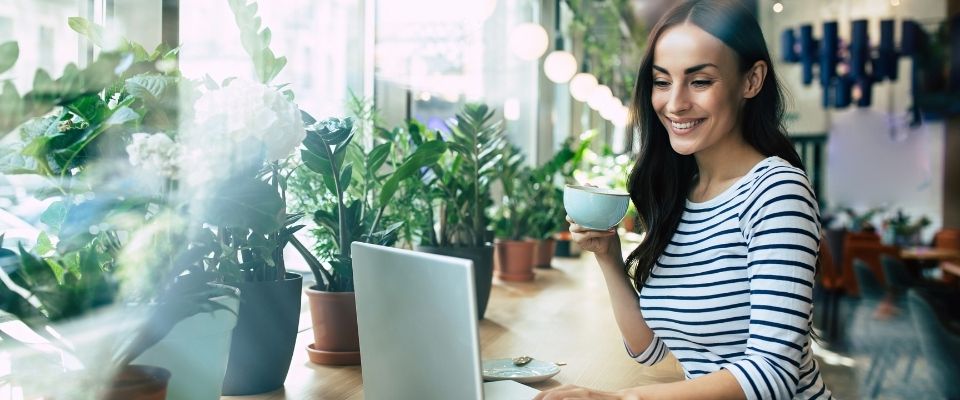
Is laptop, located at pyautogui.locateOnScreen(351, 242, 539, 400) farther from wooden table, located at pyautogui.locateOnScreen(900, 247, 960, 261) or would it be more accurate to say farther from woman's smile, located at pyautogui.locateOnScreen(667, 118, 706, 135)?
wooden table, located at pyautogui.locateOnScreen(900, 247, 960, 261)

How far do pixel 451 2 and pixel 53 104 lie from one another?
9.66 feet

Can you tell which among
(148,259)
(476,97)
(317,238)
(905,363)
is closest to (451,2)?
(476,97)

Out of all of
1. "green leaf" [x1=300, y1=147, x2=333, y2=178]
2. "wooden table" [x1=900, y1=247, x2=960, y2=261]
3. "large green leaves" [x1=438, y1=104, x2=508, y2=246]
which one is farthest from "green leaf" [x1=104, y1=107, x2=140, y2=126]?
"wooden table" [x1=900, y1=247, x2=960, y2=261]

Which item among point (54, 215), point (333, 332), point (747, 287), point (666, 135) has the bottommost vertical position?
point (333, 332)

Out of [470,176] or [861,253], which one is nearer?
[470,176]

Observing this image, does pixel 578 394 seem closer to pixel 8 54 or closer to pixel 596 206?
pixel 596 206

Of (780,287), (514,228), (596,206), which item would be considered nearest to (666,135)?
(596,206)

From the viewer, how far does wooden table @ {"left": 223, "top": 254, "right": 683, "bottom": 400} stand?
1.44 metres

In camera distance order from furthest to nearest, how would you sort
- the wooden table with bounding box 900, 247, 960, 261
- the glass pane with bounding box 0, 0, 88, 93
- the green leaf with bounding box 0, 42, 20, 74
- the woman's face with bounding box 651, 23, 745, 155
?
the wooden table with bounding box 900, 247, 960, 261 < the woman's face with bounding box 651, 23, 745, 155 < the glass pane with bounding box 0, 0, 88, 93 < the green leaf with bounding box 0, 42, 20, 74

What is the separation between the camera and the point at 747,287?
4.17 feet

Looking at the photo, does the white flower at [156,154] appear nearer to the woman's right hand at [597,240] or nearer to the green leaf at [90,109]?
the green leaf at [90,109]

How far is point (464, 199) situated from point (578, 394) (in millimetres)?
1153

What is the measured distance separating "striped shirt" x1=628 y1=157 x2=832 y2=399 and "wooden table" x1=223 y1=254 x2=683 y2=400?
0.12 meters

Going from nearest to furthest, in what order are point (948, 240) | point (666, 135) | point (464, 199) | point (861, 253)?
point (666, 135) < point (464, 199) < point (861, 253) < point (948, 240)
